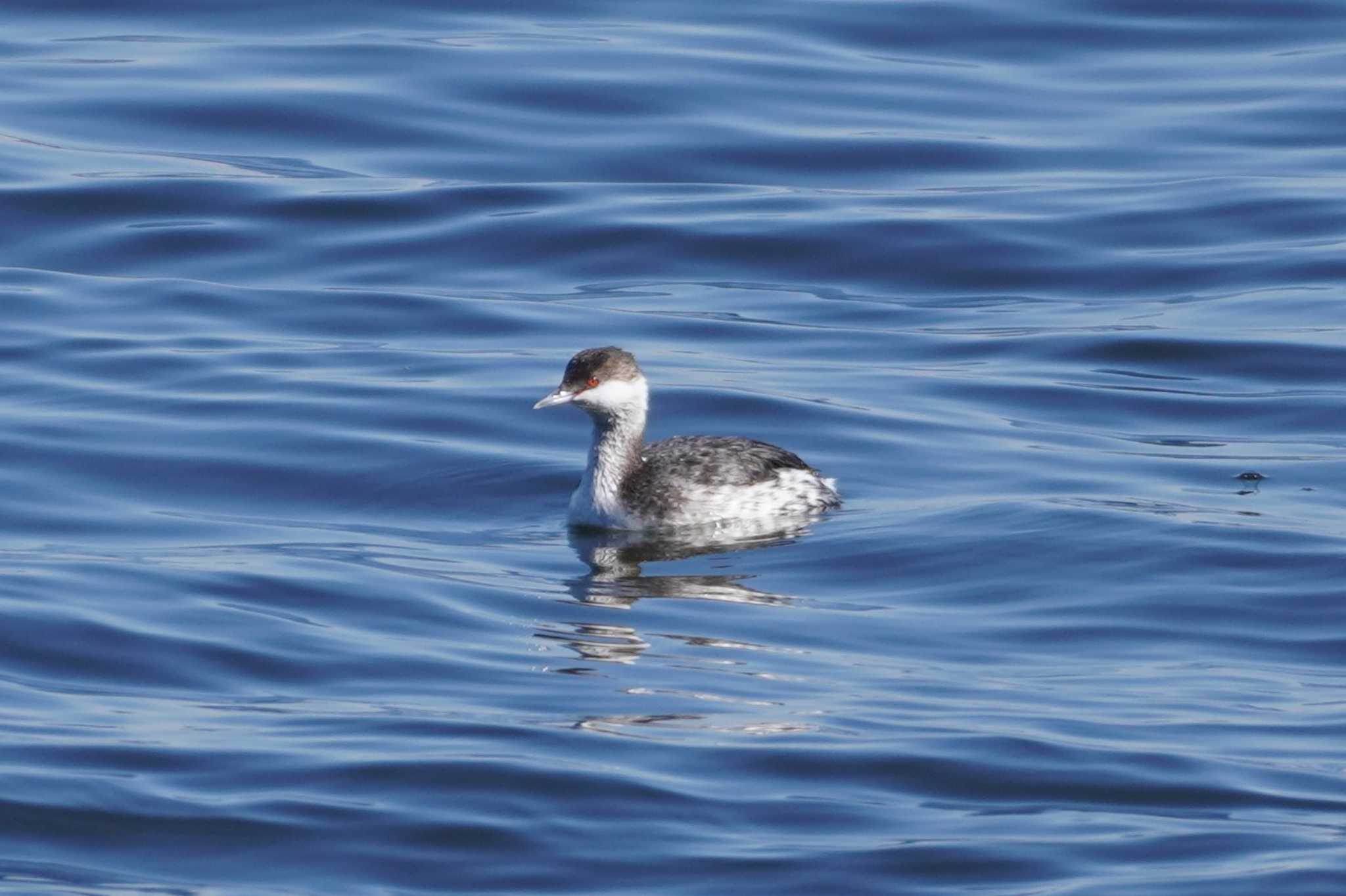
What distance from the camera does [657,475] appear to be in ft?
49.4

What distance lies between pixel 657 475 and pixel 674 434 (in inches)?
79.5

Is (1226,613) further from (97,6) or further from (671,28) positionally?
(97,6)

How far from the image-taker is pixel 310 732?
999cm

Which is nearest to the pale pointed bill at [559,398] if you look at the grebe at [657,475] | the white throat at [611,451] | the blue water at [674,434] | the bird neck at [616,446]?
the grebe at [657,475]

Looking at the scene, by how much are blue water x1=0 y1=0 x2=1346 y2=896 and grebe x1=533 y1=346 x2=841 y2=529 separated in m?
0.28

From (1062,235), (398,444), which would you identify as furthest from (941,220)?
(398,444)

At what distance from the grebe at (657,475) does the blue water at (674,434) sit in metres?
0.28

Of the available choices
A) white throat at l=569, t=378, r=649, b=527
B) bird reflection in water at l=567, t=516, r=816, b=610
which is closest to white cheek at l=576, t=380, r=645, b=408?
white throat at l=569, t=378, r=649, b=527

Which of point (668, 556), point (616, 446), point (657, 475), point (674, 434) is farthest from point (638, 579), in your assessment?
point (674, 434)

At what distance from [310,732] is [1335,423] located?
879cm

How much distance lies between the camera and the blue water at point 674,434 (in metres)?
9.18

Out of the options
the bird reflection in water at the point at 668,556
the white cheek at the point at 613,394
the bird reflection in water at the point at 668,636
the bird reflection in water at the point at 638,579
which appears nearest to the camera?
the bird reflection in water at the point at 668,636

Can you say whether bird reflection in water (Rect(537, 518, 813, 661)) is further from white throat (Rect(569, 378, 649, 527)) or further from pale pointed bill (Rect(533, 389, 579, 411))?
pale pointed bill (Rect(533, 389, 579, 411))

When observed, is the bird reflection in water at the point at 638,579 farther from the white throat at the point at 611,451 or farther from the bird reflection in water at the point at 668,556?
the white throat at the point at 611,451
